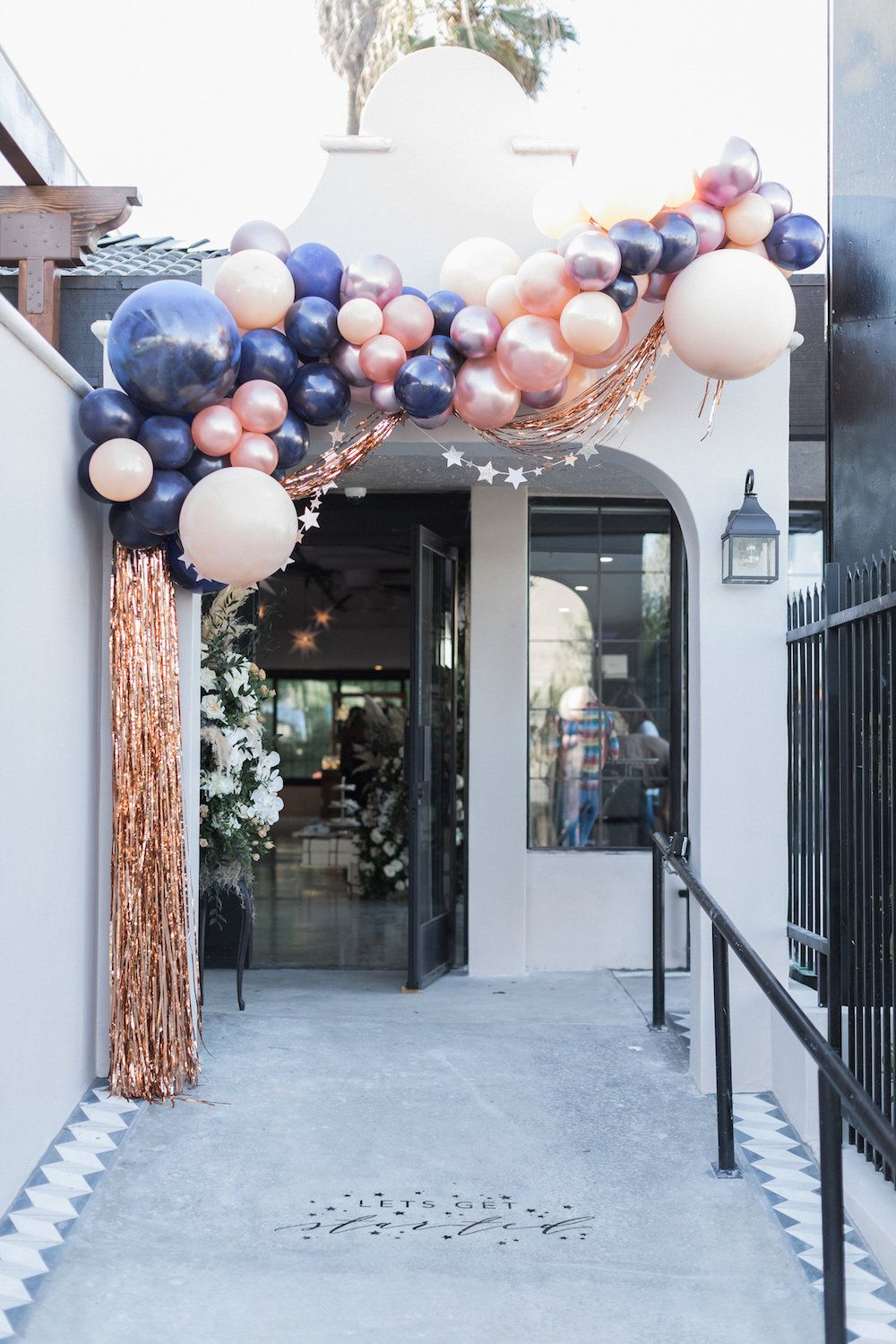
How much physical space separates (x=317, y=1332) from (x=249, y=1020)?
2624 mm

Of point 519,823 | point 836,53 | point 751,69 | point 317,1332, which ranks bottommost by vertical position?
point 317,1332

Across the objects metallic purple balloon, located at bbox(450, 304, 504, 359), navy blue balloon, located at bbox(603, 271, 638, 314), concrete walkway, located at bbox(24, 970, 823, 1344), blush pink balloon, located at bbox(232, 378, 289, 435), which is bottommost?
concrete walkway, located at bbox(24, 970, 823, 1344)

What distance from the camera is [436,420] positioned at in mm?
4277

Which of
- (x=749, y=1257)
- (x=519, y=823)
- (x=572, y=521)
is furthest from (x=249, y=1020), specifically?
(x=572, y=521)

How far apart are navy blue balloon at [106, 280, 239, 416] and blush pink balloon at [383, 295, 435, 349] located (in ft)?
1.70

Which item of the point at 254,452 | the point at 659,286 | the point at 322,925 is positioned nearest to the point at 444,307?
the point at 659,286

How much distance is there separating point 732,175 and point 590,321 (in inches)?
26.3

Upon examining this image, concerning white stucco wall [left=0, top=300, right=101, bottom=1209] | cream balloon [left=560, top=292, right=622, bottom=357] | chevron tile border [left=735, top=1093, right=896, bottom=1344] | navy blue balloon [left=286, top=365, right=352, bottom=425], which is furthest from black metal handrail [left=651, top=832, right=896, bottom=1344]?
navy blue balloon [left=286, top=365, right=352, bottom=425]

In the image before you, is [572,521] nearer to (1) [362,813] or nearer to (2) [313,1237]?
(1) [362,813]

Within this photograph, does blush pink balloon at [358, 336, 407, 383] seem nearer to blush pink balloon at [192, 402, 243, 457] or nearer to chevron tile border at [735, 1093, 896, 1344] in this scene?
blush pink balloon at [192, 402, 243, 457]

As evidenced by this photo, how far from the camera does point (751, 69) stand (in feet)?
28.5

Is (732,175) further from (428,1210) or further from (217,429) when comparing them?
(428,1210)

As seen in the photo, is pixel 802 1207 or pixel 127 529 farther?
pixel 127 529

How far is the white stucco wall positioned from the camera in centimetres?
333
